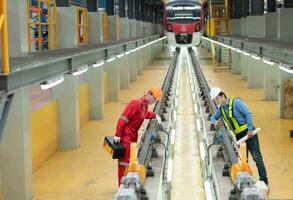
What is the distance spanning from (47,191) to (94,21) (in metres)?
10.0

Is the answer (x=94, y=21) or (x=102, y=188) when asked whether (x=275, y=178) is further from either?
(x=94, y=21)

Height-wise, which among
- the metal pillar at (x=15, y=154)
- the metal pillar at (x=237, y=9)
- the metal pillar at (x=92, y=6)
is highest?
the metal pillar at (x=237, y=9)

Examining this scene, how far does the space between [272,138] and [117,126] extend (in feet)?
21.6

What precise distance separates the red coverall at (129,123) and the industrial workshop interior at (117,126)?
0.02m

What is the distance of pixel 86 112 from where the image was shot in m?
17.5

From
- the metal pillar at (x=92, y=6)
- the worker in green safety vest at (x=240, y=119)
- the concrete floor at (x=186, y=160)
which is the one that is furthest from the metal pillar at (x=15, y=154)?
the metal pillar at (x=92, y=6)

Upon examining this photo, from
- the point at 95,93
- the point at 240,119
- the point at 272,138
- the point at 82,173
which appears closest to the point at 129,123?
the point at 240,119

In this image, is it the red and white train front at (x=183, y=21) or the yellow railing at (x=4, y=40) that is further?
the red and white train front at (x=183, y=21)

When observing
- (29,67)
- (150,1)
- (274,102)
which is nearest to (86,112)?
(274,102)

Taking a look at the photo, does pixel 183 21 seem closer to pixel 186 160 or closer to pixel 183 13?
pixel 183 13

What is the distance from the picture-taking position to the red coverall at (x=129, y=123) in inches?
345

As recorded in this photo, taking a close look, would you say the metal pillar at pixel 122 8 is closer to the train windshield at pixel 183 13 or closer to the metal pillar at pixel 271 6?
the train windshield at pixel 183 13

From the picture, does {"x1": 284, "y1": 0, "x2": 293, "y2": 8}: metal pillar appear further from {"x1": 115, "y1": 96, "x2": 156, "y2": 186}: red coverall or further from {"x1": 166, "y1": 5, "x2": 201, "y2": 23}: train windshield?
{"x1": 166, "y1": 5, "x2": 201, "y2": 23}: train windshield

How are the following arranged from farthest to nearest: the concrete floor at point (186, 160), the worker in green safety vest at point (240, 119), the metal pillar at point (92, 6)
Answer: the metal pillar at point (92, 6)
the concrete floor at point (186, 160)
the worker in green safety vest at point (240, 119)
